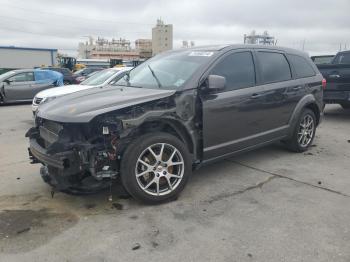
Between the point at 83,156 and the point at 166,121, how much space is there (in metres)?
0.99

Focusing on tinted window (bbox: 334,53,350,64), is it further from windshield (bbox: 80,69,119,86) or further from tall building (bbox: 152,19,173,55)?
tall building (bbox: 152,19,173,55)

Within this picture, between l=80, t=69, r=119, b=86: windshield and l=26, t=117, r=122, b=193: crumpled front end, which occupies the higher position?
l=80, t=69, r=119, b=86: windshield

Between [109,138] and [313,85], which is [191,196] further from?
[313,85]

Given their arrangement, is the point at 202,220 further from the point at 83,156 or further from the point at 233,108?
the point at 233,108

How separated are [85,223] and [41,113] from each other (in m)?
1.39

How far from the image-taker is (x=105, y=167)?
11.9 ft

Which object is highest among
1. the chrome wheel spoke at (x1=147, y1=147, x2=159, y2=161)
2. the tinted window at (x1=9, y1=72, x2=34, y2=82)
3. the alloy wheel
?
the tinted window at (x1=9, y1=72, x2=34, y2=82)

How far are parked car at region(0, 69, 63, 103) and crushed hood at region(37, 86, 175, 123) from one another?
1115 cm

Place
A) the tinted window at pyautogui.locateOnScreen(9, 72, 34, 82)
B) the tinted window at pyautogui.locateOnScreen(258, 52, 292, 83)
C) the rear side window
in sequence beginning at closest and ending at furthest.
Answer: the tinted window at pyautogui.locateOnScreen(258, 52, 292, 83) < the rear side window < the tinted window at pyautogui.locateOnScreen(9, 72, 34, 82)

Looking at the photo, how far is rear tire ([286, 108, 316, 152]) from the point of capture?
232 inches

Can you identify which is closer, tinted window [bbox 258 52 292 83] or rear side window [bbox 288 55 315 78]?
tinted window [bbox 258 52 292 83]

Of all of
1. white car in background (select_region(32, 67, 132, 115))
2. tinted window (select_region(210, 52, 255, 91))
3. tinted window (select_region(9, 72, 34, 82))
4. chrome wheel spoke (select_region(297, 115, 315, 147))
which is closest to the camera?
tinted window (select_region(210, 52, 255, 91))

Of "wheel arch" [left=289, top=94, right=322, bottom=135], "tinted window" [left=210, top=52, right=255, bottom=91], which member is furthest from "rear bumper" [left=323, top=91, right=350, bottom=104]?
"tinted window" [left=210, top=52, right=255, bottom=91]

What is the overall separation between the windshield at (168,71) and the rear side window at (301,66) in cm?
194
